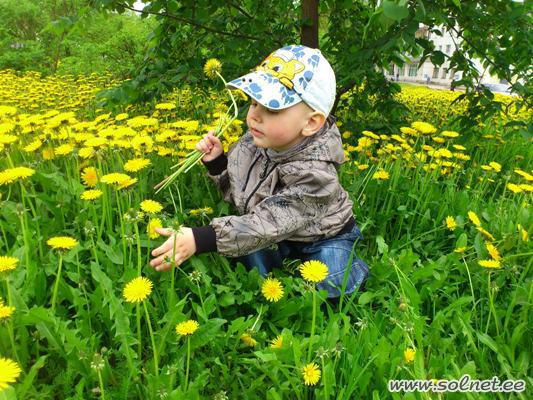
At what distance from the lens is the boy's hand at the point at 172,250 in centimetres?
141

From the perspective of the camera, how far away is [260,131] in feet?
5.19

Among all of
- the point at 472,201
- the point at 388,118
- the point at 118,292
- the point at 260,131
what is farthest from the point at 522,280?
the point at 388,118

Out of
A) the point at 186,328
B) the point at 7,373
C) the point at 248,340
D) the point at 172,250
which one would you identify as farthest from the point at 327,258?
the point at 7,373

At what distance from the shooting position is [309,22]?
2.78 metres

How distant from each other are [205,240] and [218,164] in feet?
1.87

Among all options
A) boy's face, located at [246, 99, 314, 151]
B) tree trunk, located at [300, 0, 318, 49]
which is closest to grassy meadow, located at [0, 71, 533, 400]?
boy's face, located at [246, 99, 314, 151]

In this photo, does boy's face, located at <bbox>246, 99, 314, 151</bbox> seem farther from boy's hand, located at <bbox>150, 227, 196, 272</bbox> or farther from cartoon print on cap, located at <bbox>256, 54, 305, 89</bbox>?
boy's hand, located at <bbox>150, 227, 196, 272</bbox>

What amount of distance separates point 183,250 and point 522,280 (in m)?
1.34

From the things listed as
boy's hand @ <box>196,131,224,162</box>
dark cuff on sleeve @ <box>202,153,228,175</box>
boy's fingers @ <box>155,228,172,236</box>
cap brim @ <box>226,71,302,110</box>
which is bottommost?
boy's fingers @ <box>155,228,172,236</box>

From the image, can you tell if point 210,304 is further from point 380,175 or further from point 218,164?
point 380,175

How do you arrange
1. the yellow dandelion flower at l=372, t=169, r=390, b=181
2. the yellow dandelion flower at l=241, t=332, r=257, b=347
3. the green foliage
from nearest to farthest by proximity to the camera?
the yellow dandelion flower at l=241, t=332, r=257, b=347 < the yellow dandelion flower at l=372, t=169, r=390, b=181 < the green foliage

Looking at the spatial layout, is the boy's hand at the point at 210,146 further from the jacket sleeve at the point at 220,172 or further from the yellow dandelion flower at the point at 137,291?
the yellow dandelion flower at the point at 137,291

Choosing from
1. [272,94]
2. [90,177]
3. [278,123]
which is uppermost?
[272,94]

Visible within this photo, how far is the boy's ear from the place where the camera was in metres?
1.58
